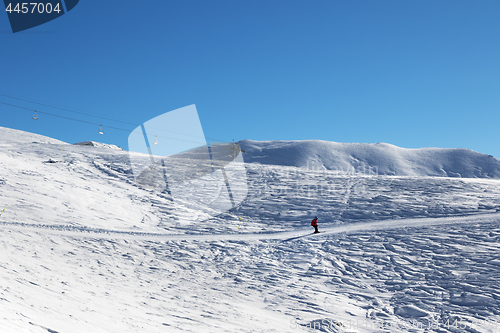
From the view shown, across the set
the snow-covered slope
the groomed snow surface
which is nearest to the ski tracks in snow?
the groomed snow surface

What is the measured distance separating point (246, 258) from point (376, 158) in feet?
406

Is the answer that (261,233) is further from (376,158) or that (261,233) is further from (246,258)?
(376,158)

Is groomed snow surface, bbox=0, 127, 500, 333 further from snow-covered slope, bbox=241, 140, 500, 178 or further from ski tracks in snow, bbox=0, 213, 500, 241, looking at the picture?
snow-covered slope, bbox=241, 140, 500, 178

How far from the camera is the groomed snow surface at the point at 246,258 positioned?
10219mm

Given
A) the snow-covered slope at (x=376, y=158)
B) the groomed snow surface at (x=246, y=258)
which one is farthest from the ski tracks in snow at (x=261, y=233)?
the snow-covered slope at (x=376, y=158)

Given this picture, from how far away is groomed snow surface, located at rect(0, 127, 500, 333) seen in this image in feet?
33.5

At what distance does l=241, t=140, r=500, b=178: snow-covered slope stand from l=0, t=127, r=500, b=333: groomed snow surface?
8815cm

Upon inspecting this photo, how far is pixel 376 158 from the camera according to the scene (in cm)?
12975

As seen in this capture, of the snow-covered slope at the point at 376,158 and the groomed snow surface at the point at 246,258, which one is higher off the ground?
the snow-covered slope at the point at 376,158

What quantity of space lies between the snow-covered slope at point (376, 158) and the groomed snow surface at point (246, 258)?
88152mm

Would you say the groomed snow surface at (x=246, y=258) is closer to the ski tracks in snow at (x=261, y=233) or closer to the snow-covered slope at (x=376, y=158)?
the ski tracks in snow at (x=261, y=233)

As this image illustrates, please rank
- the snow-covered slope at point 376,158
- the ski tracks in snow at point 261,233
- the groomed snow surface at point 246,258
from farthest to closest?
1. the snow-covered slope at point 376,158
2. the ski tracks in snow at point 261,233
3. the groomed snow surface at point 246,258

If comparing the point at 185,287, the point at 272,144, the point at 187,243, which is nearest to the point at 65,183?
the point at 187,243

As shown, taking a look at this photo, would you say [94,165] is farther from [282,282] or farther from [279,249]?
[282,282]
